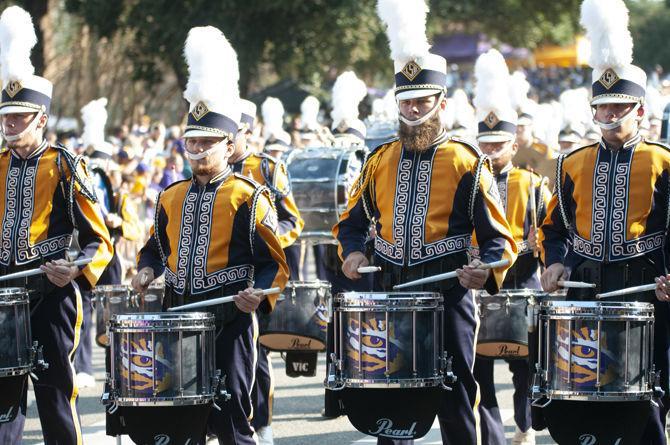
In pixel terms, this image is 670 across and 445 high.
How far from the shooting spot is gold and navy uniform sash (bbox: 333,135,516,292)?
6832mm

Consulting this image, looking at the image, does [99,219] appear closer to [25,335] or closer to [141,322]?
[25,335]

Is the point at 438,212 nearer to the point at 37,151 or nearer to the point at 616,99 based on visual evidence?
the point at 616,99

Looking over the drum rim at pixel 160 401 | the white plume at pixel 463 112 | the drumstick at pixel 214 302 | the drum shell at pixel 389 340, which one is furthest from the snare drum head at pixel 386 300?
the white plume at pixel 463 112

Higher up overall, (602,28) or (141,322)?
(602,28)

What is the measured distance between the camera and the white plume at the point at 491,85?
9.60 metres

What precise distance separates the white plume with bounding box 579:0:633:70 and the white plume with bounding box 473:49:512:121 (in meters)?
2.50

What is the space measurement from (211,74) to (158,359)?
1.62m

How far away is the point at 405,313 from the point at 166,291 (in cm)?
148

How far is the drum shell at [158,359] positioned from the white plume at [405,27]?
1.66 meters

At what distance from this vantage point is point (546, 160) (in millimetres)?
11906

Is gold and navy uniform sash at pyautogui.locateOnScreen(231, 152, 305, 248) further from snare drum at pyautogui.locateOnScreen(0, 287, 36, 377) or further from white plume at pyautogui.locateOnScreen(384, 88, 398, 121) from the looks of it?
white plume at pyautogui.locateOnScreen(384, 88, 398, 121)

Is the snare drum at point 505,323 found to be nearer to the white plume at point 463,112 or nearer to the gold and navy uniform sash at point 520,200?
the gold and navy uniform sash at point 520,200

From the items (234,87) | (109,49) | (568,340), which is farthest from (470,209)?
(109,49)

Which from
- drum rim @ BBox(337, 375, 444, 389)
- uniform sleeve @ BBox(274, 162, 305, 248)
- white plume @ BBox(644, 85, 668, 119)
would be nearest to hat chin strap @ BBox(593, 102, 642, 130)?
A: drum rim @ BBox(337, 375, 444, 389)
